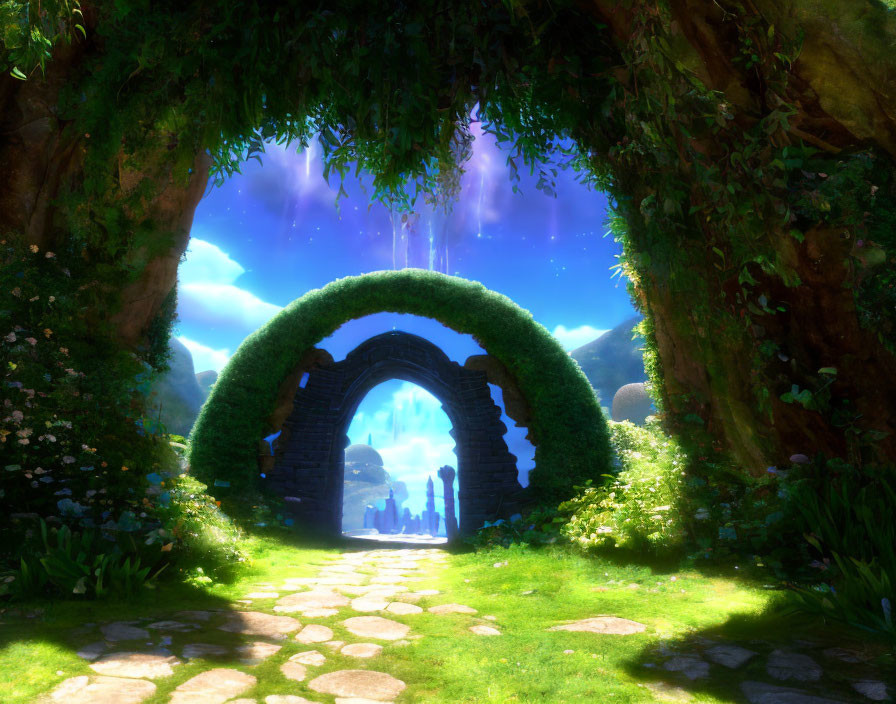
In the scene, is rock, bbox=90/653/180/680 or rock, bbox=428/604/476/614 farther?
rock, bbox=428/604/476/614

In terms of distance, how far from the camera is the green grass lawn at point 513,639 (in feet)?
7.00

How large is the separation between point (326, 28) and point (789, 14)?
8.22 ft

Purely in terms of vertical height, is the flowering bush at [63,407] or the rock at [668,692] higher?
the flowering bush at [63,407]

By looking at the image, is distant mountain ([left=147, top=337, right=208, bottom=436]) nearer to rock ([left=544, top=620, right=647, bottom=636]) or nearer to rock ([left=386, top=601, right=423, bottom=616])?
rock ([left=386, top=601, right=423, bottom=616])

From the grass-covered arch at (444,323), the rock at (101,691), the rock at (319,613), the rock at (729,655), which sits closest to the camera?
the rock at (101,691)

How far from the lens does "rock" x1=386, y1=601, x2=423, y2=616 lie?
11.7 ft

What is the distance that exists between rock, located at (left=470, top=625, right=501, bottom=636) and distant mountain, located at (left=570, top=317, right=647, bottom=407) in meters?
48.2

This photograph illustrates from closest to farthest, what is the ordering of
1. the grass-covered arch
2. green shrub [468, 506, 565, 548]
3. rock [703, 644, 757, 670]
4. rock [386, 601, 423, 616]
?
1. rock [703, 644, 757, 670]
2. rock [386, 601, 423, 616]
3. green shrub [468, 506, 565, 548]
4. the grass-covered arch

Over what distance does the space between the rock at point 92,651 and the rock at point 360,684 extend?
96 cm

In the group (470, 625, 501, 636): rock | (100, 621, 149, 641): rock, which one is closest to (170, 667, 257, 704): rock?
(100, 621, 149, 641): rock

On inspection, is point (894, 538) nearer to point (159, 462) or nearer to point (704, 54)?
point (704, 54)

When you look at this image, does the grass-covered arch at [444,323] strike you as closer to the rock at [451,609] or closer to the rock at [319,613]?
the rock at [451,609]

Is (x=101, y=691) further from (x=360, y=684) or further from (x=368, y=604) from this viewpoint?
(x=368, y=604)

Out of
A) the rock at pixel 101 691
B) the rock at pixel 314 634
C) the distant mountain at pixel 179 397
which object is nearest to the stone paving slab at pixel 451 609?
the rock at pixel 314 634
